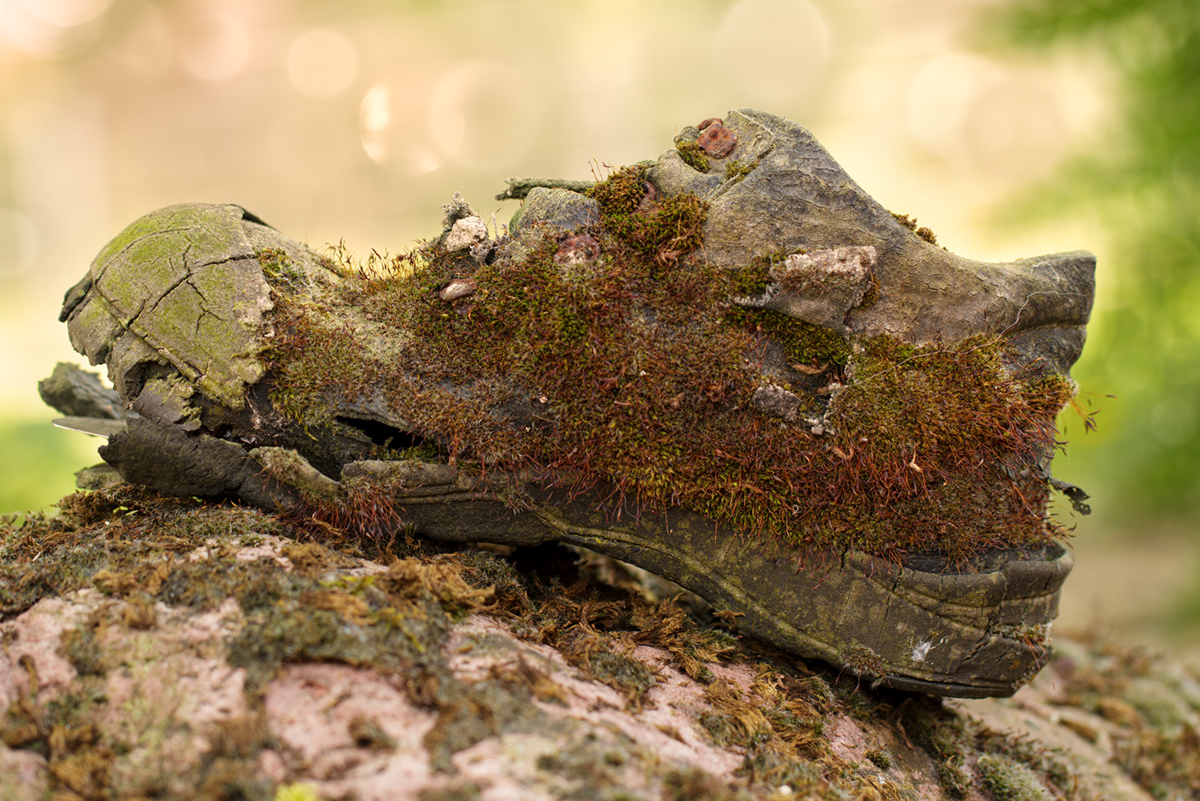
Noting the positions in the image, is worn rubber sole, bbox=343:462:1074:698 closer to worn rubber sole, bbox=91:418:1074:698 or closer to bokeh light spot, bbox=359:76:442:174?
worn rubber sole, bbox=91:418:1074:698

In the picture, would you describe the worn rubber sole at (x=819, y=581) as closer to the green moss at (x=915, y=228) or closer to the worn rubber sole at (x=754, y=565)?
the worn rubber sole at (x=754, y=565)

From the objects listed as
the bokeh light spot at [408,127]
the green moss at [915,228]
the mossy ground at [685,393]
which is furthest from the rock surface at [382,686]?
the bokeh light spot at [408,127]

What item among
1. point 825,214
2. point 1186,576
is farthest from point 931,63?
point 825,214

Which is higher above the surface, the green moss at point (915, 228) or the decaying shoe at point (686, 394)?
the green moss at point (915, 228)

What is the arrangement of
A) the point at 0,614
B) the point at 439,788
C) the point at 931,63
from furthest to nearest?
the point at 931,63 < the point at 0,614 < the point at 439,788

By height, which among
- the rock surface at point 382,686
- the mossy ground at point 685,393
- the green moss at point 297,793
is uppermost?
the mossy ground at point 685,393

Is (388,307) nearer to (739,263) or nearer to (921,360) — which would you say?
(739,263)

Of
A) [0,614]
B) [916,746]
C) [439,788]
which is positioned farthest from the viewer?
[916,746]

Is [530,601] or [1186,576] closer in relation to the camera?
[530,601]
